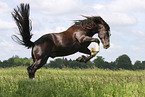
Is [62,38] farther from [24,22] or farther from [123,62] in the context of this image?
[123,62]

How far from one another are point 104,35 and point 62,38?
1.59 m

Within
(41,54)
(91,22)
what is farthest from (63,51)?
(91,22)

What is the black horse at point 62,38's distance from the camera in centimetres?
733

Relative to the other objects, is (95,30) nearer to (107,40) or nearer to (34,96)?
(107,40)

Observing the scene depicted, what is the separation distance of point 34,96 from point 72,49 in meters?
2.63

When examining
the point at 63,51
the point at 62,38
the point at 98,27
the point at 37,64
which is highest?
the point at 98,27


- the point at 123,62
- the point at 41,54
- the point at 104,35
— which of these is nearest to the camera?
the point at 41,54

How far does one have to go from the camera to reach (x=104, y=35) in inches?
293

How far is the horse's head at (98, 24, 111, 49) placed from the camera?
24.4ft

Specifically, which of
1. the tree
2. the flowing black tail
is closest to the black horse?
the flowing black tail

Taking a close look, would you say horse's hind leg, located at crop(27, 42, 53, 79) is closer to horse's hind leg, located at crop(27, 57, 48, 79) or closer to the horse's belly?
horse's hind leg, located at crop(27, 57, 48, 79)

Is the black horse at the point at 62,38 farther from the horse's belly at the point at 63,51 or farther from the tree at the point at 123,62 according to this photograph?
the tree at the point at 123,62

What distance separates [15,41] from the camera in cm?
803

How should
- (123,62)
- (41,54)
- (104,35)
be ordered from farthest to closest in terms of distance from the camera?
(123,62) < (104,35) < (41,54)
